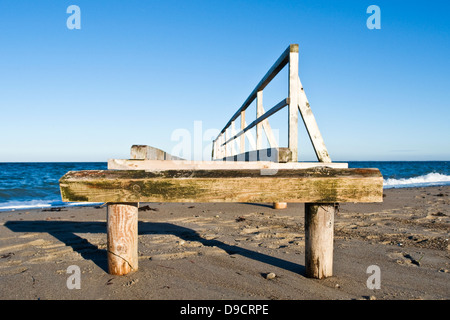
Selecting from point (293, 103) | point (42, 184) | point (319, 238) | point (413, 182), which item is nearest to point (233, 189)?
point (319, 238)

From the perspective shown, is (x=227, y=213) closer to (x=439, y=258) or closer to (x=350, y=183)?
(x=439, y=258)

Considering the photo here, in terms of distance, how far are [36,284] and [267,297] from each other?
5.81ft

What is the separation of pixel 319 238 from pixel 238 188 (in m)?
0.73

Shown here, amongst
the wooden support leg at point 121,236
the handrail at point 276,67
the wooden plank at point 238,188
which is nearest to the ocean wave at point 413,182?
the handrail at point 276,67

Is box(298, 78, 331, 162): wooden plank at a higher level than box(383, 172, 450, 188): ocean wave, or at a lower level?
higher

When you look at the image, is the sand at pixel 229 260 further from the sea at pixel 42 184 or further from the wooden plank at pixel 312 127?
the sea at pixel 42 184

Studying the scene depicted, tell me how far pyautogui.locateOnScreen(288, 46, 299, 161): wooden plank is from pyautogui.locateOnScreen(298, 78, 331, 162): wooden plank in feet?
0.16

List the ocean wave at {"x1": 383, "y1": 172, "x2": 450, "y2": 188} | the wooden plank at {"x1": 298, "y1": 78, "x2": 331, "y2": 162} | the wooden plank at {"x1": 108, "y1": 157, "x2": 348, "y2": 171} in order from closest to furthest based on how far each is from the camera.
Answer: the wooden plank at {"x1": 108, "y1": 157, "x2": 348, "y2": 171}
the wooden plank at {"x1": 298, "y1": 78, "x2": 331, "y2": 162}
the ocean wave at {"x1": 383, "y1": 172, "x2": 450, "y2": 188}

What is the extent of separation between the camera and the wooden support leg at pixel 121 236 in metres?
2.33

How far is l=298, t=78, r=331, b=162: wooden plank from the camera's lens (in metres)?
2.88

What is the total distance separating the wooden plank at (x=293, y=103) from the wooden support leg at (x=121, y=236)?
1.54m

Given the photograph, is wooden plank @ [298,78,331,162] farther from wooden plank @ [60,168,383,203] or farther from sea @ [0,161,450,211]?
sea @ [0,161,450,211]

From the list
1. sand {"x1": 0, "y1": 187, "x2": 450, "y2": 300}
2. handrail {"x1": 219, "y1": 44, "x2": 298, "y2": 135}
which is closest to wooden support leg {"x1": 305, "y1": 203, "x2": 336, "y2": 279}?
sand {"x1": 0, "y1": 187, "x2": 450, "y2": 300}
